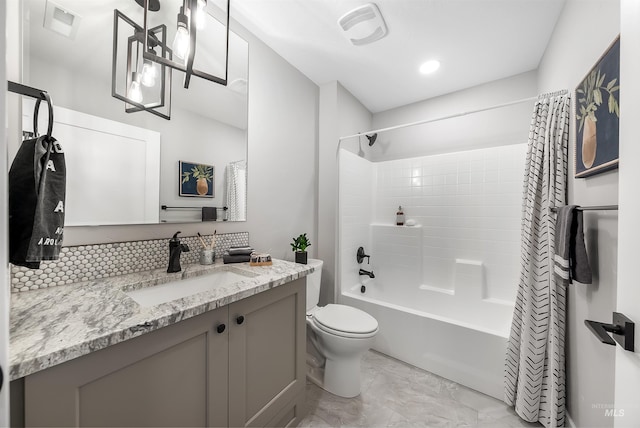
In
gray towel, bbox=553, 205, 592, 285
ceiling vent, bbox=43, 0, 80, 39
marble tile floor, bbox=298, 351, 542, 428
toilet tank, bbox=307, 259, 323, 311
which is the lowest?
marble tile floor, bbox=298, 351, 542, 428

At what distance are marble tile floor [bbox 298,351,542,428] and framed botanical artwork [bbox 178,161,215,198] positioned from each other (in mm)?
1507

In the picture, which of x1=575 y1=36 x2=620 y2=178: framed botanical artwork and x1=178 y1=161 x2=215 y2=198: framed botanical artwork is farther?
x1=178 y1=161 x2=215 y2=198: framed botanical artwork

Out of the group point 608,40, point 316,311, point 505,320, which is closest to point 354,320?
point 316,311

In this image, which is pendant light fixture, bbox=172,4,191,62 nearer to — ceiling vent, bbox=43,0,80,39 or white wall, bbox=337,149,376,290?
ceiling vent, bbox=43,0,80,39

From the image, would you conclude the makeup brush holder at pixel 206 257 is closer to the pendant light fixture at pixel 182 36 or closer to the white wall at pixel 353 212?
the pendant light fixture at pixel 182 36

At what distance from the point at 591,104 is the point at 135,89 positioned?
2.17 metres

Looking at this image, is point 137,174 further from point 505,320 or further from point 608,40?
point 505,320

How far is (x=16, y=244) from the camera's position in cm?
63

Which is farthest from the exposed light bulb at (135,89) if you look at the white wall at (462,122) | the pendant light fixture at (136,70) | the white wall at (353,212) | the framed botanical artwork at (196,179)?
the white wall at (462,122)

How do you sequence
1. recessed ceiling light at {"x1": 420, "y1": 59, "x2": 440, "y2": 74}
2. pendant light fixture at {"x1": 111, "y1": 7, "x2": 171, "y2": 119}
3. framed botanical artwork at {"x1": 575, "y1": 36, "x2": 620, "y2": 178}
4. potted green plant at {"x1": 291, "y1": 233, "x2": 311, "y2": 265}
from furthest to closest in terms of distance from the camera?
recessed ceiling light at {"x1": 420, "y1": 59, "x2": 440, "y2": 74} → potted green plant at {"x1": 291, "y1": 233, "x2": 311, "y2": 265} → pendant light fixture at {"x1": 111, "y1": 7, "x2": 171, "y2": 119} → framed botanical artwork at {"x1": 575, "y1": 36, "x2": 620, "y2": 178}

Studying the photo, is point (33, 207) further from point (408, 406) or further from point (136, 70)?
point (408, 406)

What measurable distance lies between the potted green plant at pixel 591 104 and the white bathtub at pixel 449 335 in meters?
1.23

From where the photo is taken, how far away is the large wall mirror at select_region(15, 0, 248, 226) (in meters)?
1.01

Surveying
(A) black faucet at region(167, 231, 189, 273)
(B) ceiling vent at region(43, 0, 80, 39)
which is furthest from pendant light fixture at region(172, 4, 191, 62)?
(A) black faucet at region(167, 231, 189, 273)
